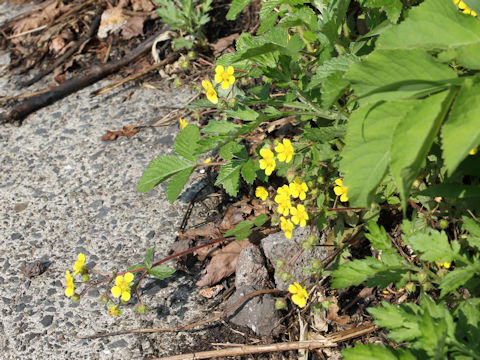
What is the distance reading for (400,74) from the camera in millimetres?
1398

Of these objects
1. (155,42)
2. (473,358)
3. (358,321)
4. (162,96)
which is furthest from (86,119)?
(473,358)

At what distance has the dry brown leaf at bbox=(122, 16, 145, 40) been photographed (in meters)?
4.18

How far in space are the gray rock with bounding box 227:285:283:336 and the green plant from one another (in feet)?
6.56

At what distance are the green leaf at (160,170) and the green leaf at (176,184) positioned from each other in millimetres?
27

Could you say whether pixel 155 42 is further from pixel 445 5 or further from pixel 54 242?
pixel 445 5

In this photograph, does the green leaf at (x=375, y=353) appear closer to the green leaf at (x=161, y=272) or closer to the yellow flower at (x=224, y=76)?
the green leaf at (x=161, y=272)

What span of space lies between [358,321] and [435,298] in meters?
0.33

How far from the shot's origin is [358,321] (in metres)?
2.27

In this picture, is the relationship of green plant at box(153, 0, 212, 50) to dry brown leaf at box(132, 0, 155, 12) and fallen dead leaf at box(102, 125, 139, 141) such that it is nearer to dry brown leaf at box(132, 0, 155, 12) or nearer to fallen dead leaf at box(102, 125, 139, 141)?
dry brown leaf at box(132, 0, 155, 12)

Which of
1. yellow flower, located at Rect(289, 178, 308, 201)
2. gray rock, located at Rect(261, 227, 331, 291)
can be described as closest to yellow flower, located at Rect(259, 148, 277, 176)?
yellow flower, located at Rect(289, 178, 308, 201)

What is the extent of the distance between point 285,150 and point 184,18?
1.81 meters

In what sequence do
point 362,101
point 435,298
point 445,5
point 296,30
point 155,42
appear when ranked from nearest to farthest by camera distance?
point 362,101, point 445,5, point 435,298, point 296,30, point 155,42

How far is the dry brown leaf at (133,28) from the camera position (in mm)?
4176

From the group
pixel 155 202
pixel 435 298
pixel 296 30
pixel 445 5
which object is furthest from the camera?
pixel 155 202
